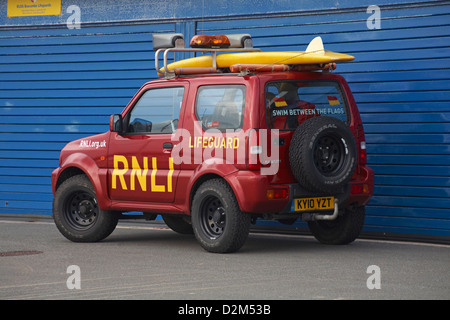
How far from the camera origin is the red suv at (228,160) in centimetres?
950

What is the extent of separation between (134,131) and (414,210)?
383 centimetres

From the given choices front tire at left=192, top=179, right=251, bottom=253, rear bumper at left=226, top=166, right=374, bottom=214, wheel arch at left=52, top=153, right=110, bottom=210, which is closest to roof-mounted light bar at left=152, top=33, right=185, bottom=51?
wheel arch at left=52, top=153, right=110, bottom=210

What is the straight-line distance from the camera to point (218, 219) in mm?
9805

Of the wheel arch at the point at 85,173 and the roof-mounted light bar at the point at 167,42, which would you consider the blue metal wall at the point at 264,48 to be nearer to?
the roof-mounted light bar at the point at 167,42

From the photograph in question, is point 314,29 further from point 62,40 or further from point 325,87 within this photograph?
point 62,40

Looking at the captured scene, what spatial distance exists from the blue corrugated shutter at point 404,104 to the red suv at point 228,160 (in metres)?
1.33

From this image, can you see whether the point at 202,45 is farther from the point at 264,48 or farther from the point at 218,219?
the point at 264,48

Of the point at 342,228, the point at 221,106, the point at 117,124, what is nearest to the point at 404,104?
the point at 342,228

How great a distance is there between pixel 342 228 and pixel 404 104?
2.09m

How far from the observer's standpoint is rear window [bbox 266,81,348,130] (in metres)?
9.72
